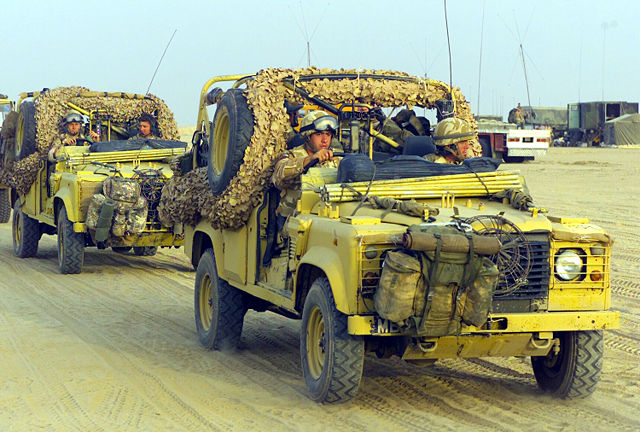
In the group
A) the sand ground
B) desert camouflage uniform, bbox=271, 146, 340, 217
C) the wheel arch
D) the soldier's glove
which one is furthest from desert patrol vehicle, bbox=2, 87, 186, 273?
the wheel arch

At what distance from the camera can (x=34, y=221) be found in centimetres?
1592

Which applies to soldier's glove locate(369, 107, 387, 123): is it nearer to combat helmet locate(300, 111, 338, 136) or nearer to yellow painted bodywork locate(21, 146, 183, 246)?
combat helmet locate(300, 111, 338, 136)

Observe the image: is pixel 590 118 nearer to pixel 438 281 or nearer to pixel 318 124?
pixel 318 124

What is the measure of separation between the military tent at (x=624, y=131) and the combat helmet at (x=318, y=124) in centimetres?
3813

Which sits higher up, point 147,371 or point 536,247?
point 536,247

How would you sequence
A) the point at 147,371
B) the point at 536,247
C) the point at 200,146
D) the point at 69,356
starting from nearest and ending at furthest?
the point at 536,247
the point at 147,371
the point at 69,356
the point at 200,146

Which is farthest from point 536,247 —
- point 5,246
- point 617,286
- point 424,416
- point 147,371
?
point 5,246

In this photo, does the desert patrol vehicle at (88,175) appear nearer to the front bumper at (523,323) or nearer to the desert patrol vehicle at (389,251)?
the desert patrol vehicle at (389,251)

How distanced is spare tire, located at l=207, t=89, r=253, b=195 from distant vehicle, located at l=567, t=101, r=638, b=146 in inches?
1587

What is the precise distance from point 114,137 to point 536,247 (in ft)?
39.0

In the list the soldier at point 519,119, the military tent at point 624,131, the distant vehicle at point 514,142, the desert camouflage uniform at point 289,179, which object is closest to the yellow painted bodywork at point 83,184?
the desert camouflage uniform at point 289,179

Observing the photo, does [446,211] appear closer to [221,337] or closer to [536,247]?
[536,247]

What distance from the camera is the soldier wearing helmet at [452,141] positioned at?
8102 millimetres

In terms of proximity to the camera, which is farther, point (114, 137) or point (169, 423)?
point (114, 137)
